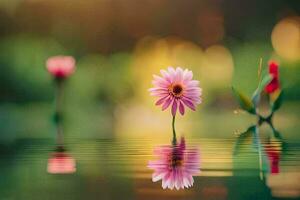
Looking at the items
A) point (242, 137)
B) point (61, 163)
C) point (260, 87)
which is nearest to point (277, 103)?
point (260, 87)

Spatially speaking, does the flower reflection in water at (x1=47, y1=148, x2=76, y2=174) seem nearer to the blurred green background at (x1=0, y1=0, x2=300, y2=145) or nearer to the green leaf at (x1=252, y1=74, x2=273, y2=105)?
the blurred green background at (x1=0, y1=0, x2=300, y2=145)

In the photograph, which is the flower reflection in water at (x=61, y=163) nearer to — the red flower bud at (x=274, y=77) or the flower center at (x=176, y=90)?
the flower center at (x=176, y=90)

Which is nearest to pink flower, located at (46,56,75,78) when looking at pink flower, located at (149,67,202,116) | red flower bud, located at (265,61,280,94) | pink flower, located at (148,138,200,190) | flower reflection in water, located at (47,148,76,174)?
pink flower, located at (149,67,202,116)

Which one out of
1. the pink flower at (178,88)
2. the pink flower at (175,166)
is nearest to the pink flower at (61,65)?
the pink flower at (178,88)

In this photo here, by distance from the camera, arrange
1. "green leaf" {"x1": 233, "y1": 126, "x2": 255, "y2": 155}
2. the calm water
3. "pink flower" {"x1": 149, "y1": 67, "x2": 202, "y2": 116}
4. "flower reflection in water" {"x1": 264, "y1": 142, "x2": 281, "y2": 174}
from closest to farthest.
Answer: the calm water → "flower reflection in water" {"x1": 264, "y1": 142, "x2": 281, "y2": 174} → "green leaf" {"x1": 233, "y1": 126, "x2": 255, "y2": 155} → "pink flower" {"x1": 149, "y1": 67, "x2": 202, "y2": 116}

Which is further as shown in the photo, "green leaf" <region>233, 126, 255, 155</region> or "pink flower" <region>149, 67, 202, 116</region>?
"pink flower" <region>149, 67, 202, 116</region>

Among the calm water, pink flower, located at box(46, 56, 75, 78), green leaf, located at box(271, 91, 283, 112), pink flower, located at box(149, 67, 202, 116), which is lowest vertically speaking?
the calm water

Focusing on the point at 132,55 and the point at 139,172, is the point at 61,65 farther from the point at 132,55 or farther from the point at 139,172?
the point at 139,172
